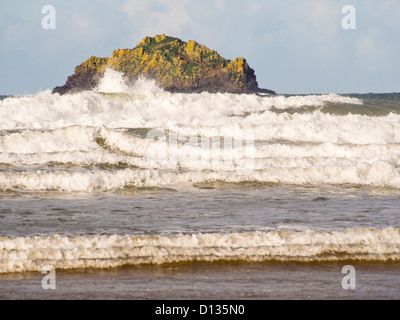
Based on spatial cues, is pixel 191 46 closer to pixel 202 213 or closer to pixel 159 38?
pixel 159 38

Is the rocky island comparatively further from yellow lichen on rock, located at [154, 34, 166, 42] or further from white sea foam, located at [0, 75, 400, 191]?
white sea foam, located at [0, 75, 400, 191]

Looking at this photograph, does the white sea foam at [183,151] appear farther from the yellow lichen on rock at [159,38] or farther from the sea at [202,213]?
the yellow lichen on rock at [159,38]

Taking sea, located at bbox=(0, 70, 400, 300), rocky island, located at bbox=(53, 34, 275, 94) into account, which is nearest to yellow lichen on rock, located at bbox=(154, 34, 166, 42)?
rocky island, located at bbox=(53, 34, 275, 94)

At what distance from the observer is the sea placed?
5.57 m

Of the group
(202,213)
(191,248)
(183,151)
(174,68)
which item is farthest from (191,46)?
(191,248)

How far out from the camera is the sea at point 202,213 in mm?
5566

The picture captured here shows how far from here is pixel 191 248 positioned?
650cm

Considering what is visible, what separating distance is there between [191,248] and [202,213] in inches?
89.5

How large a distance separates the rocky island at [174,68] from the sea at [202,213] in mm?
61148

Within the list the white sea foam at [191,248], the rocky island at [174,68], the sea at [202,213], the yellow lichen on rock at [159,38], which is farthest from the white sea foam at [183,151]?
the yellow lichen on rock at [159,38]

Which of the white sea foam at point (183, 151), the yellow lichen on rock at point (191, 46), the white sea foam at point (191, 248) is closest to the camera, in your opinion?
the white sea foam at point (191, 248)

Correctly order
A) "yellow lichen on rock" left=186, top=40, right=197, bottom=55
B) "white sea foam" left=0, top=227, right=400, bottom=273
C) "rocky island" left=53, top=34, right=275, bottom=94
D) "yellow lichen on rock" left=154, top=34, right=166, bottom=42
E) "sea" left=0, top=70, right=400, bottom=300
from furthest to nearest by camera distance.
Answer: "yellow lichen on rock" left=154, top=34, right=166, bottom=42 → "yellow lichen on rock" left=186, top=40, right=197, bottom=55 → "rocky island" left=53, top=34, right=275, bottom=94 → "white sea foam" left=0, top=227, right=400, bottom=273 → "sea" left=0, top=70, right=400, bottom=300

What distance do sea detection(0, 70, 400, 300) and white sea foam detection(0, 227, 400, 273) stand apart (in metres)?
0.01
